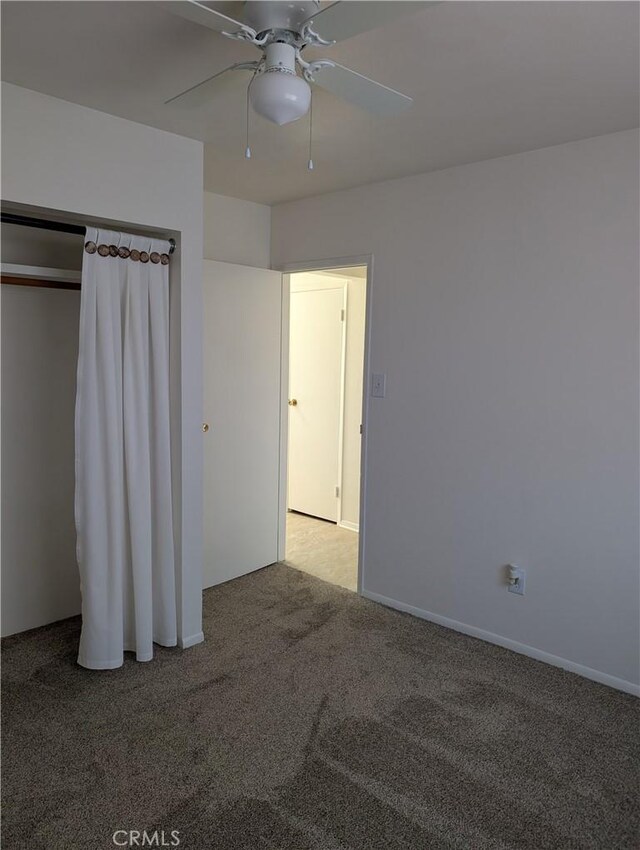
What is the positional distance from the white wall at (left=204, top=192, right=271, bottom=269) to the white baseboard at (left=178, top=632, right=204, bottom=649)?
2.16m

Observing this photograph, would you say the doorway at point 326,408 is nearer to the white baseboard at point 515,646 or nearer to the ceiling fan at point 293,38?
the white baseboard at point 515,646

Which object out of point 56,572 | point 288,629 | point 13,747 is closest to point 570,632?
point 288,629

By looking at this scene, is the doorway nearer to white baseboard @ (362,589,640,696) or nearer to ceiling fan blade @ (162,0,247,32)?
white baseboard @ (362,589,640,696)

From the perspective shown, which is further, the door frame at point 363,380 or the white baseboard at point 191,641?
the door frame at point 363,380

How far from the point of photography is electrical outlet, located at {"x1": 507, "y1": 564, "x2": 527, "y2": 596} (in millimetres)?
2947

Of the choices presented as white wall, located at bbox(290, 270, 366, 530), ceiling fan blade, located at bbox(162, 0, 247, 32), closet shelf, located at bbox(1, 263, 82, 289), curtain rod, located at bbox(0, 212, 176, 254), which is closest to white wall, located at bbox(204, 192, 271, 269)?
white wall, located at bbox(290, 270, 366, 530)

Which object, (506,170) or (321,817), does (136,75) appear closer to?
(506,170)

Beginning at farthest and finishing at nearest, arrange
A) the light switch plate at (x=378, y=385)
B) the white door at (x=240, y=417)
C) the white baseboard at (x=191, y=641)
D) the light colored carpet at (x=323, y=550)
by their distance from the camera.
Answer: the light colored carpet at (x=323, y=550) → the white door at (x=240, y=417) → the light switch plate at (x=378, y=385) → the white baseboard at (x=191, y=641)

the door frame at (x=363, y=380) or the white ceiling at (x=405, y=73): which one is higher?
the white ceiling at (x=405, y=73)

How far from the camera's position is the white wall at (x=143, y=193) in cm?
229

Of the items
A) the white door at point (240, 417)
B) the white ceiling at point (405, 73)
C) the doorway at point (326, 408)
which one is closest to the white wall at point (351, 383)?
the doorway at point (326, 408)

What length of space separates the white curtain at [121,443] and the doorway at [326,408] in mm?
1838

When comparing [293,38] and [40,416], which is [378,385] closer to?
[40,416]

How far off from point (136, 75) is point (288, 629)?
2.59m
